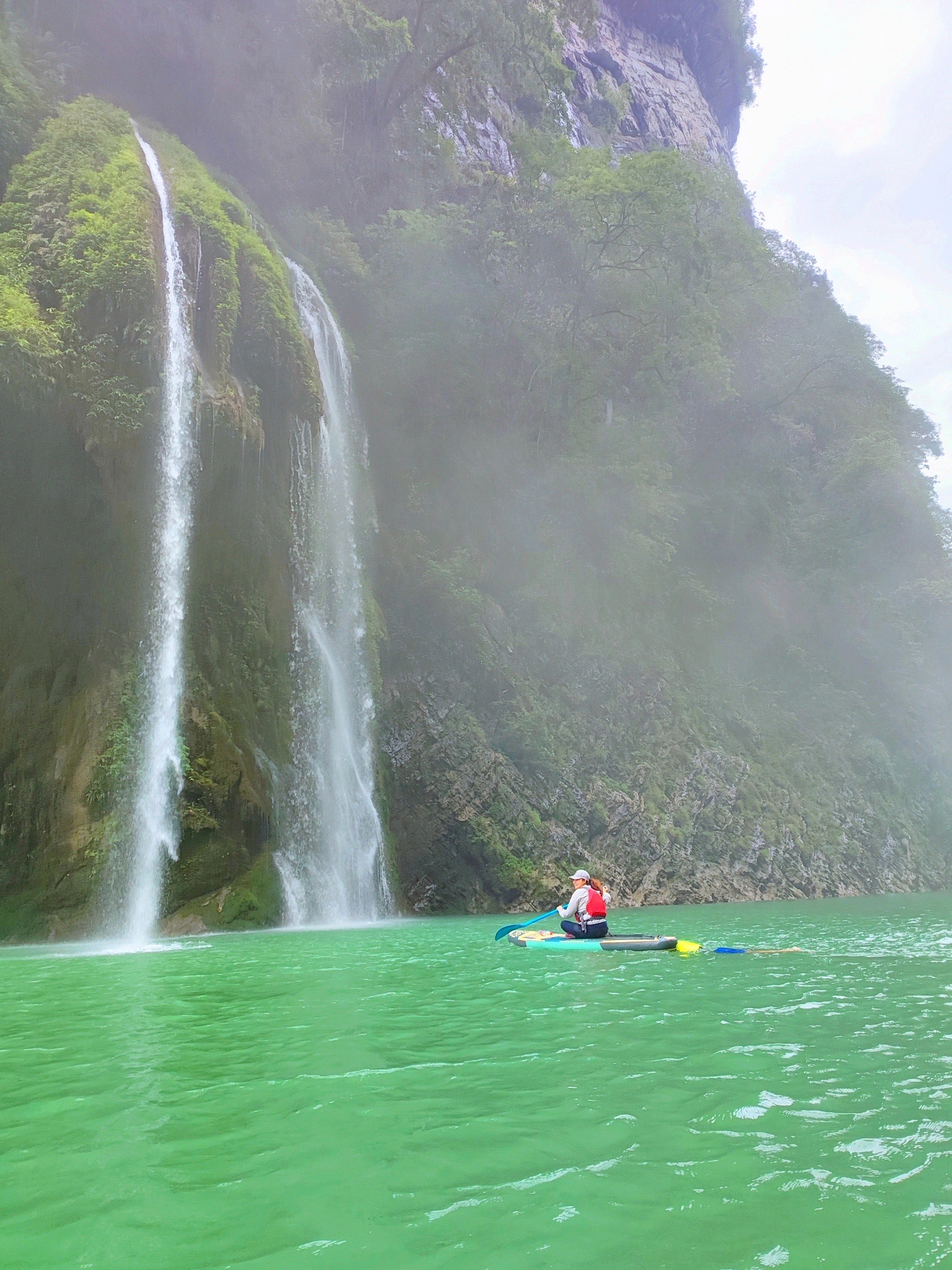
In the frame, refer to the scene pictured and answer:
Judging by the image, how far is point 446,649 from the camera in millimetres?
20359

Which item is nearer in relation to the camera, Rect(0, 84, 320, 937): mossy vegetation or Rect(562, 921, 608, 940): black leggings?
Rect(562, 921, 608, 940): black leggings

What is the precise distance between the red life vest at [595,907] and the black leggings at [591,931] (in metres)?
0.05

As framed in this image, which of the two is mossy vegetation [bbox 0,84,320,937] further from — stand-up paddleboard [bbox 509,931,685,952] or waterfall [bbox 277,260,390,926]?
stand-up paddleboard [bbox 509,931,685,952]

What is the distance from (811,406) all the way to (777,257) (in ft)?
21.4

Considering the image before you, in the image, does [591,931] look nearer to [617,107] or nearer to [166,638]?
[166,638]

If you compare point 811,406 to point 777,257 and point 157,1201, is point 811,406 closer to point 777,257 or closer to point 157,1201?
point 777,257

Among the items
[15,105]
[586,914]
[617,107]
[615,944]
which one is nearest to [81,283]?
[15,105]

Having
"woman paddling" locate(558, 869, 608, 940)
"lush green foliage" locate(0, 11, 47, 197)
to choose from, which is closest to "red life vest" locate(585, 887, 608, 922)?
"woman paddling" locate(558, 869, 608, 940)

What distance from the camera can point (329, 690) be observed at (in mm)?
17141

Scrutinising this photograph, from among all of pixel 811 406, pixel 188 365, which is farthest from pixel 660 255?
pixel 188 365

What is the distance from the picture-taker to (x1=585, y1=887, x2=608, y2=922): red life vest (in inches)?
427

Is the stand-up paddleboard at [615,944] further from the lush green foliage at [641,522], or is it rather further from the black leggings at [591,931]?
the lush green foliage at [641,522]

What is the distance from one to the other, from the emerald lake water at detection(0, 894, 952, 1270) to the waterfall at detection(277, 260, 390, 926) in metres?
7.97

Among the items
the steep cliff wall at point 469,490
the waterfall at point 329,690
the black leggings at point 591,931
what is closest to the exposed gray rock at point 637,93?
the steep cliff wall at point 469,490
